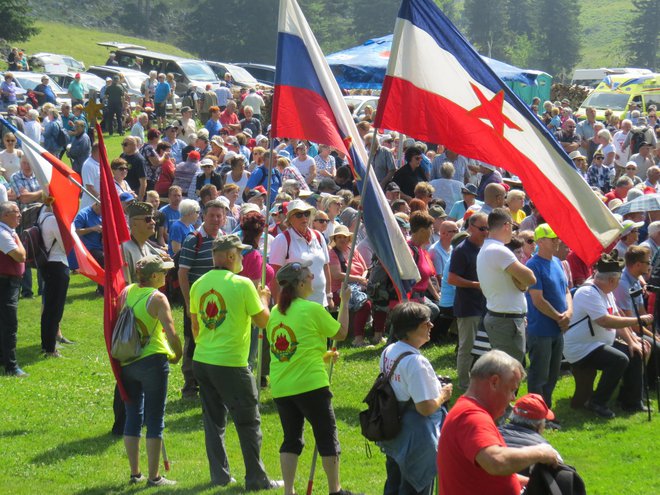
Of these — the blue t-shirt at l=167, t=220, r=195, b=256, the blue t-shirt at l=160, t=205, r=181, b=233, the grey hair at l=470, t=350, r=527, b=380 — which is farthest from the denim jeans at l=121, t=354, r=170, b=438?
the blue t-shirt at l=160, t=205, r=181, b=233

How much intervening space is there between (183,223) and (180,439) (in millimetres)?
4738

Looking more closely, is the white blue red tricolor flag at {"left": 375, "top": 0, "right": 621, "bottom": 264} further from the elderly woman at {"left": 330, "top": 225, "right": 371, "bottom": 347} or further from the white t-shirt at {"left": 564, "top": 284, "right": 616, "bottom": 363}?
the elderly woman at {"left": 330, "top": 225, "right": 371, "bottom": 347}

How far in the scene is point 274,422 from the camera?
978 cm

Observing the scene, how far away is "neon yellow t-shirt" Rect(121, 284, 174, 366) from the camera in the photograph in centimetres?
796

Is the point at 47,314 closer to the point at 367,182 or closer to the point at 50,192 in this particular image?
the point at 50,192

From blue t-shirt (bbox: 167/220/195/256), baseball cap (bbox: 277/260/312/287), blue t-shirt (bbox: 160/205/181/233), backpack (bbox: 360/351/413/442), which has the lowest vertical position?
blue t-shirt (bbox: 160/205/181/233)

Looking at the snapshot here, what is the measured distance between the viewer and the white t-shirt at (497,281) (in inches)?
357

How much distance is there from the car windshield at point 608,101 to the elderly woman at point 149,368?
30.9 metres

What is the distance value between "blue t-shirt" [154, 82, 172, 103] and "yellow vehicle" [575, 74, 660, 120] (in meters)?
14.6

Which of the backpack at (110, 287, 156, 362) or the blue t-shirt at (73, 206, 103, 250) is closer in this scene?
the backpack at (110, 287, 156, 362)

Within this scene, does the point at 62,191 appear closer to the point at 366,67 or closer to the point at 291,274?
the point at 291,274

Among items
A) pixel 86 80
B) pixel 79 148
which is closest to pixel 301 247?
pixel 79 148

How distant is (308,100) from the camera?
8977 mm

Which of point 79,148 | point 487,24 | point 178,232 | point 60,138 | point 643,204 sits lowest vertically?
point 60,138
